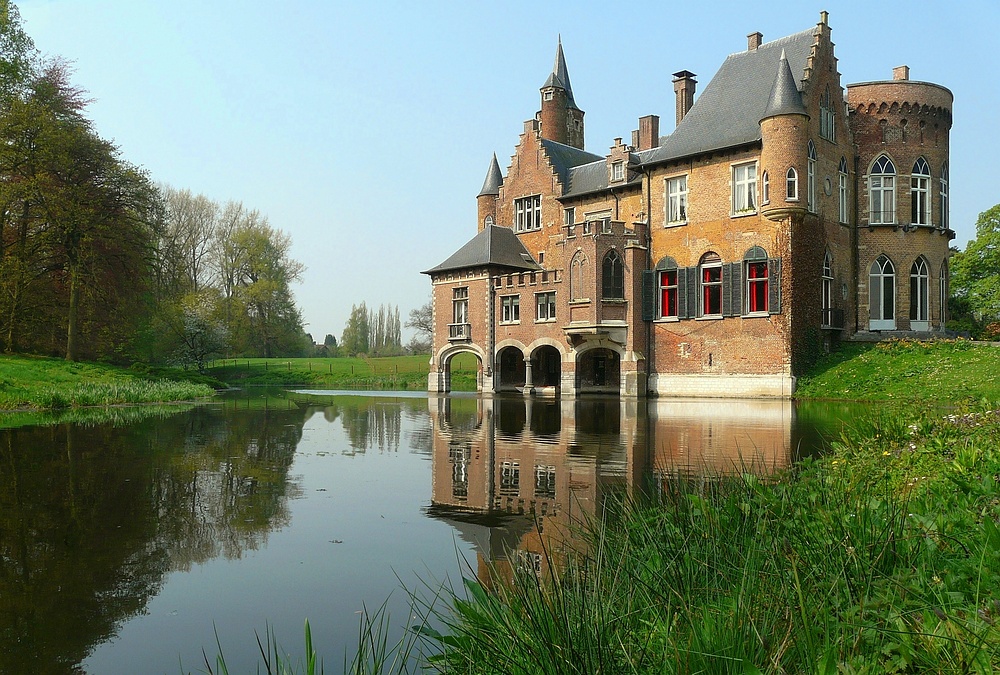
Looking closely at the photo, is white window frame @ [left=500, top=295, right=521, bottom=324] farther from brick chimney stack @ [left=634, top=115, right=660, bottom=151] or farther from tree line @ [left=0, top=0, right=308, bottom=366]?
tree line @ [left=0, top=0, right=308, bottom=366]

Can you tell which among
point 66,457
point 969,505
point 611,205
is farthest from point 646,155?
point 969,505

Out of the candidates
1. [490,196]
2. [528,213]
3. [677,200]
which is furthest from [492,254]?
[677,200]

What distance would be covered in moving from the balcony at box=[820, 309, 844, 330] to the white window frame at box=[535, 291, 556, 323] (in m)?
11.1

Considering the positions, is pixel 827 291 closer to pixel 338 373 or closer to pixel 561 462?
pixel 561 462

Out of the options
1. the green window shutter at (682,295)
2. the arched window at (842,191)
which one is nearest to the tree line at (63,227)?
Answer: the green window shutter at (682,295)

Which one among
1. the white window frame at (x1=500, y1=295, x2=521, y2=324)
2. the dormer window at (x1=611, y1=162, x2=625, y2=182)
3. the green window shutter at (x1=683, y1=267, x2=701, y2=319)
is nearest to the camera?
the green window shutter at (x1=683, y1=267, x2=701, y2=319)

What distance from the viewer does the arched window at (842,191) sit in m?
30.8

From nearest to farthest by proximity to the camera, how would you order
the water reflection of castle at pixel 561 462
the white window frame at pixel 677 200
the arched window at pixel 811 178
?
the water reflection of castle at pixel 561 462 < the arched window at pixel 811 178 < the white window frame at pixel 677 200

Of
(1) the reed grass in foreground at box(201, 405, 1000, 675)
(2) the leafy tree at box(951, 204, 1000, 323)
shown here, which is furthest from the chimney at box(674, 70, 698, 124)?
(1) the reed grass in foreground at box(201, 405, 1000, 675)

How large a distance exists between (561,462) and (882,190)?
2655cm

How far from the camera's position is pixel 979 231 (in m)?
44.9

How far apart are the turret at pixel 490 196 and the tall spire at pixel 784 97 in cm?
1669

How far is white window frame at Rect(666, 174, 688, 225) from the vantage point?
1233 inches

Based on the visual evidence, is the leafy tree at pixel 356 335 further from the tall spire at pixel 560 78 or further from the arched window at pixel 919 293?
the arched window at pixel 919 293
